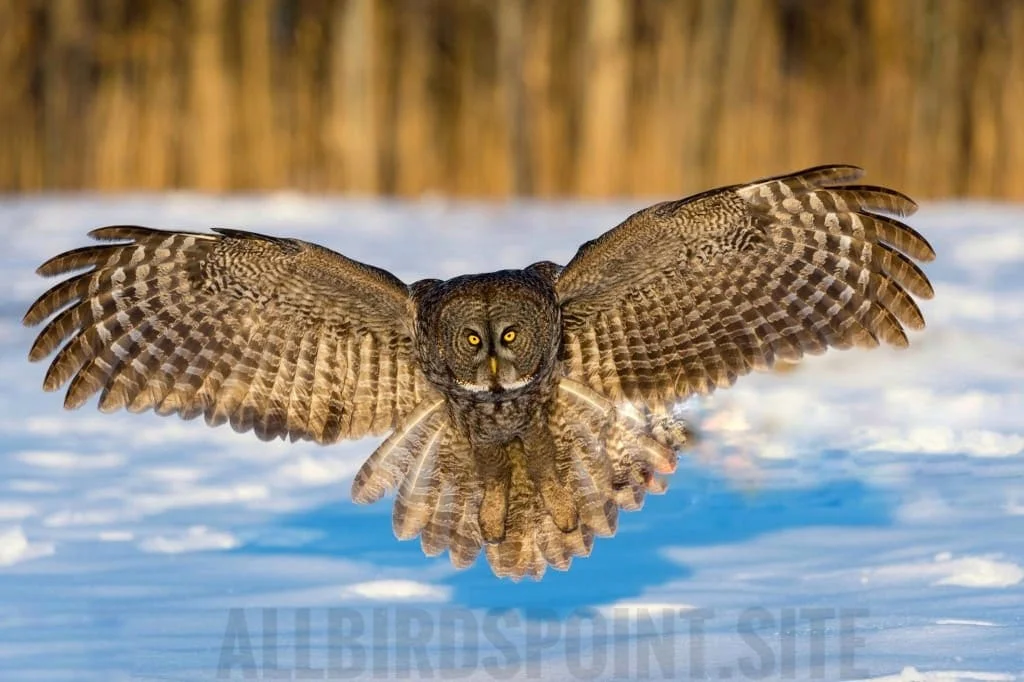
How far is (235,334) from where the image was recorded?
518cm

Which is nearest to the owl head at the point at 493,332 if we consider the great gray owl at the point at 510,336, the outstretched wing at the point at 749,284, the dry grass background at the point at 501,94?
the great gray owl at the point at 510,336

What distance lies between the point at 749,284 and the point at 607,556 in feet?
3.49

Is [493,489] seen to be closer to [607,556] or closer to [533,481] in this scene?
[533,481]

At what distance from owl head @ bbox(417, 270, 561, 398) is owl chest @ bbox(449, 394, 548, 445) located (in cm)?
5

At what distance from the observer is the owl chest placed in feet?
16.5

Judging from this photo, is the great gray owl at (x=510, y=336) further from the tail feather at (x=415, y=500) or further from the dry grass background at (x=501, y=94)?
the dry grass background at (x=501, y=94)

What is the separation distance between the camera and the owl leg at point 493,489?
16.4 ft

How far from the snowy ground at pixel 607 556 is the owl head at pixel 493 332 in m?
0.70

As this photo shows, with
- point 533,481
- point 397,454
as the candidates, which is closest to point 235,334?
point 397,454

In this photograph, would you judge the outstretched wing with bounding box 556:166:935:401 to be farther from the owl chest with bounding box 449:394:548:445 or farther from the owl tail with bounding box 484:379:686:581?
the owl chest with bounding box 449:394:548:445

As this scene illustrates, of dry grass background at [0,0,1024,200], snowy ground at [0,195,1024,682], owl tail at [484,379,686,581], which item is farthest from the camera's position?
dry grass background at [0,0,1024,200]

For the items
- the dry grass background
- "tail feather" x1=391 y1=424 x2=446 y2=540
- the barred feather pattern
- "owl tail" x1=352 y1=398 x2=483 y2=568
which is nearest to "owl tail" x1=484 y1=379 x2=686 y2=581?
the barred feather pattern

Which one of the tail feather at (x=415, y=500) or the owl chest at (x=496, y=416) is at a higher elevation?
the owl chest at (x=496, y=416)

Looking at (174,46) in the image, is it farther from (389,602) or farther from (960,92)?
(389,602)
